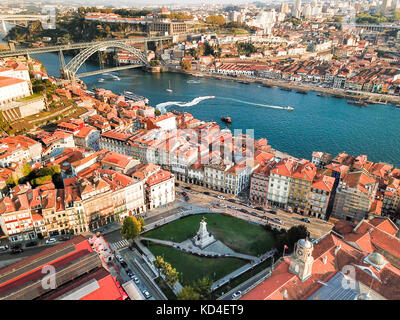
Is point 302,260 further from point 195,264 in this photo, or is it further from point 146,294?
point 146,294

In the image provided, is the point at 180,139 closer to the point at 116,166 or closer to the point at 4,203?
the point at 116,166

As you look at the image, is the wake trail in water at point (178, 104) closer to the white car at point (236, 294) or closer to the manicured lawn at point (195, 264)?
the manicured lawn at point (195, 264)

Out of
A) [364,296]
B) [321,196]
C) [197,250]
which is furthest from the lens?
[321,196]

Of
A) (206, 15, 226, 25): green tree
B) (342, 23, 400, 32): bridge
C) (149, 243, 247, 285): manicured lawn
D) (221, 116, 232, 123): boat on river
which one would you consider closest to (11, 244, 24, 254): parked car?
(149, 243, 247, 285): manicured lawn

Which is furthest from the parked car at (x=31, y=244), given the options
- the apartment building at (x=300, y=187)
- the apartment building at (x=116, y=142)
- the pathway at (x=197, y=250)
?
the apartment building at (x=300, y=187)

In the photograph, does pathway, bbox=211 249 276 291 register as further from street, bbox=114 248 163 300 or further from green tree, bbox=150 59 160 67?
green tree, bbox=150 59 160 67

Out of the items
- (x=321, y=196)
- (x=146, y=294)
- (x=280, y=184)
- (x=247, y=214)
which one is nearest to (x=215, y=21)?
(x=280, y=184)

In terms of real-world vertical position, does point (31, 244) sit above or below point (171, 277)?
below
